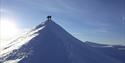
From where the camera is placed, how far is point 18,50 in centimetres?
13088

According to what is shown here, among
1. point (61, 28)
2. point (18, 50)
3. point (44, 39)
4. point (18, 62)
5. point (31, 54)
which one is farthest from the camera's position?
point (61, 28)

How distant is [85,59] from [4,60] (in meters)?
43.8

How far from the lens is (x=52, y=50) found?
12675 centimetres

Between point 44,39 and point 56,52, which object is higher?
point 44,39

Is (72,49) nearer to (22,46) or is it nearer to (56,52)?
(56,52)

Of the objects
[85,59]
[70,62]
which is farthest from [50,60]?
[85,59]

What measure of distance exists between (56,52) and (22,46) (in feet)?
77.7

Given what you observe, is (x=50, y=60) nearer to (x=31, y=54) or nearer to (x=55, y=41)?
(x=31, y=54)

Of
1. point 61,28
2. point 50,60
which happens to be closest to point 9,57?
point 50,60

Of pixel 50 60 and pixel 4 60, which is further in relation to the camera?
pixel 4 60

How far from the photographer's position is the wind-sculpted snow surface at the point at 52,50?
11606cm

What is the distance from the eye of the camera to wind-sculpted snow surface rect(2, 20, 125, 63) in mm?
116062

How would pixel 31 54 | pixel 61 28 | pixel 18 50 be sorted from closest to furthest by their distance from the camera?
pixel 31 54, pixel 18 50, pixel 61 28

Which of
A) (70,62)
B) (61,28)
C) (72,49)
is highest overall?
(61,28)
